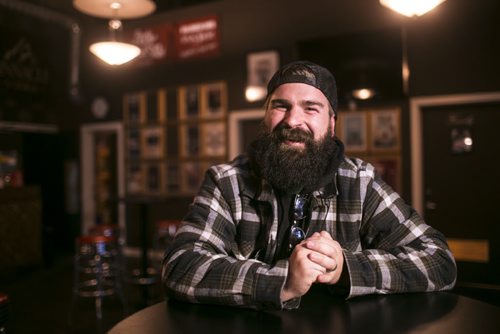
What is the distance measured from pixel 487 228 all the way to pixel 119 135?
4.71m

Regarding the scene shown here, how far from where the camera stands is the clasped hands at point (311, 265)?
0.98 m

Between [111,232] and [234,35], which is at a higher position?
[234,35]

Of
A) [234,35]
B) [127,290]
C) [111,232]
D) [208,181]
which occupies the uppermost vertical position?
[234,35]

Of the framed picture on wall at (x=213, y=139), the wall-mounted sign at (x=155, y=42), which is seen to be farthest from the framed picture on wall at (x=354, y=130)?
the wall-mounted sign at (x=155, y=42)

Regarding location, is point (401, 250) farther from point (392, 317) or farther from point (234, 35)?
point (234, 35)

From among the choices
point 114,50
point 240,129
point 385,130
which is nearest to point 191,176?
point 240,129

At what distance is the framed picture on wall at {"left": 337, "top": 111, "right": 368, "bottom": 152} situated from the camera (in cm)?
468

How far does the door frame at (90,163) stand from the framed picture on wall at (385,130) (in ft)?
11.4

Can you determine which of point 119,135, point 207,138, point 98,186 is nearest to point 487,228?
point 207,138

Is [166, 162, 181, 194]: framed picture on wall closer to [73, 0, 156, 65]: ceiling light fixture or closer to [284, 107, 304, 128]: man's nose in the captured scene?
[73, 0, 156, 65]: ceiling light fixture

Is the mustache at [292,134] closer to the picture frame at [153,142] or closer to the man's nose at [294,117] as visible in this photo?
the man's nose at [294,117]

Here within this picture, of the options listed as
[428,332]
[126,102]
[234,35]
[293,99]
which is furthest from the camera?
[126,102]

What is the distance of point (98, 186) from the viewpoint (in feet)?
21.5

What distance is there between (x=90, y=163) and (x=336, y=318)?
20.3 ft
